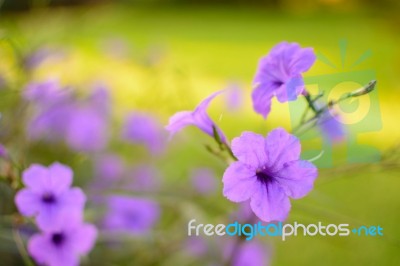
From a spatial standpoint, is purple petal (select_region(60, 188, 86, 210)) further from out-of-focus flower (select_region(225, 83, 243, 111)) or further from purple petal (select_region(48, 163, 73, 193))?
out-of-focus flower (select_region(225, 83, 243, 111))

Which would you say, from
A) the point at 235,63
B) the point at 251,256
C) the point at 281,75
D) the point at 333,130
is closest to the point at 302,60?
the point at 281,75

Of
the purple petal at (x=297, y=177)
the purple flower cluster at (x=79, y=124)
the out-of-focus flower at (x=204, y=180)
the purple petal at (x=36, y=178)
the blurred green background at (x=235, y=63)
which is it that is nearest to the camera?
the purple petal at (x=297, y=177)

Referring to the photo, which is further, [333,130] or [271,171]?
[333,130]

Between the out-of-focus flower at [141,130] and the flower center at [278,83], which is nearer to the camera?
the flower center at [278,83]

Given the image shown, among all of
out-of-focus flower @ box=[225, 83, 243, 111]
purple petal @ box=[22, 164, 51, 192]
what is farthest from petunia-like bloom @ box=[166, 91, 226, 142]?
out-of-focus flower @ box=[225, 83, 243, 111]

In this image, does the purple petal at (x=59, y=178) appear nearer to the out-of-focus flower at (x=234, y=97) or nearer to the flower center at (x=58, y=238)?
the flower center at (x=58, y=238)

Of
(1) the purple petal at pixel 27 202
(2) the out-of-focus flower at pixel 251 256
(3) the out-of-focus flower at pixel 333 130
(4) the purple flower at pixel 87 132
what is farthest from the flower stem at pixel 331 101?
(4) the purple flower at pixel 87 132

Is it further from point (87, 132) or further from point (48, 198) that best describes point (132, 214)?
point (48, 198)
